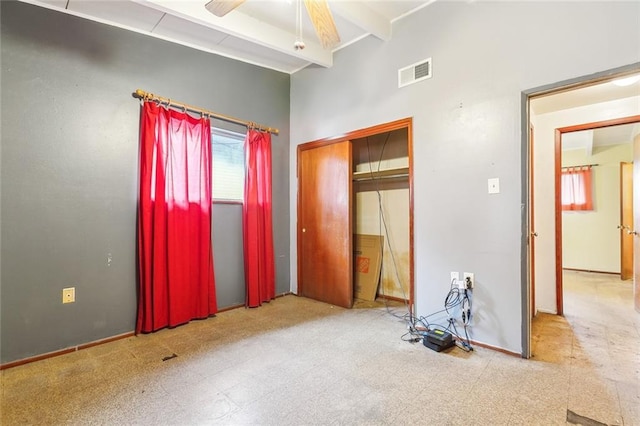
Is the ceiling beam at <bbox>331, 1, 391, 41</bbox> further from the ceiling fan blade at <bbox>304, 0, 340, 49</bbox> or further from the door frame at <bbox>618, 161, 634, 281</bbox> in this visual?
the door frame at <bbox>618, 161, 634, 281</bbox>

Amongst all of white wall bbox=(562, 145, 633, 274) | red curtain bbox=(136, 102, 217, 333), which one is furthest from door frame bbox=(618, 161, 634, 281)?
red curtain bbox=(136, 102, 217, 333)

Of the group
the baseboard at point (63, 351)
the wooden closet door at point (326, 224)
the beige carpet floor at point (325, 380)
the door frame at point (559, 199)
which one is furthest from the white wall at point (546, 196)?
the baseboard at point (63, 351)

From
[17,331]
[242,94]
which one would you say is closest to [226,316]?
[17,331]

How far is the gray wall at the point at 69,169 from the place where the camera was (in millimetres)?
2152

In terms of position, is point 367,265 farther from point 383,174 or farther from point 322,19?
point 322,19

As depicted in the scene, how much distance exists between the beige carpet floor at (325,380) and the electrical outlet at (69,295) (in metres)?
0.42

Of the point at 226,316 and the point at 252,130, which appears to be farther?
the point at 252,130

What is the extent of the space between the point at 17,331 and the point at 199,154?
1.95m

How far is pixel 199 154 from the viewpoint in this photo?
3.00 m

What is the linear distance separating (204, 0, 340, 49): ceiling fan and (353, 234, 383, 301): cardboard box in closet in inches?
97.4

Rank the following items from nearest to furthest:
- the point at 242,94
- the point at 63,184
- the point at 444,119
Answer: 1. the point at 63,184
2. the point at 444,119
3. the point at 242,94

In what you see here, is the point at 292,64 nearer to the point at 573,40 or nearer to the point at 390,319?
the point at 573,40

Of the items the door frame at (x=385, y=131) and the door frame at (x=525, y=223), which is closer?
the door frame at (x=525, y=223)

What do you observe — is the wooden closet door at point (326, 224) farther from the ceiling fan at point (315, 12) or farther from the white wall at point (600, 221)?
the white wall at point (600, 221)
